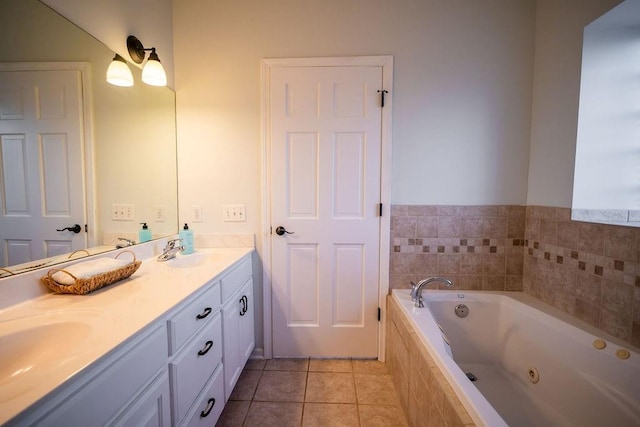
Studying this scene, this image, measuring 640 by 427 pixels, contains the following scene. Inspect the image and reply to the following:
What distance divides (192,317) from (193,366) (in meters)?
0.21

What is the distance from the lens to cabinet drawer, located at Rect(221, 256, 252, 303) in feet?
4.39

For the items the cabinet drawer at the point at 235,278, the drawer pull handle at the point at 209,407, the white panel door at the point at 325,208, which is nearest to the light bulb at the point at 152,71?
the white panel door at the point at 325,208

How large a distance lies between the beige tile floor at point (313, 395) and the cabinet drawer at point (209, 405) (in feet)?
0.71

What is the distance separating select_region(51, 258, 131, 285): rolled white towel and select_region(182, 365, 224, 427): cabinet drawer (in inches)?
27.7

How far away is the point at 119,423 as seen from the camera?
2.13ft

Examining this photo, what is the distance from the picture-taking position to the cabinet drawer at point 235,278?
1.34 metres

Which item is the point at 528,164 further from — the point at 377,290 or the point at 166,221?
the point at 166,221

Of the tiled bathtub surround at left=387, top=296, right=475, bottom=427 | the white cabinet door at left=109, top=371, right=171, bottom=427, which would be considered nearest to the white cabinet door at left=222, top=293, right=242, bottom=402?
→ the white cabinet door at left=109, top=371, right=171, bottom=427

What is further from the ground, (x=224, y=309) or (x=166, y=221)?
(x=166, y=221)

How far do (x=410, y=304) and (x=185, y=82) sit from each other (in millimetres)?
2242

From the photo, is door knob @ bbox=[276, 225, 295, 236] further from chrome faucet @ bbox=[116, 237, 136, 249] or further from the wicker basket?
the wicker basket

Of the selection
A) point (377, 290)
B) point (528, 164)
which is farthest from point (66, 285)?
point (528, 164)

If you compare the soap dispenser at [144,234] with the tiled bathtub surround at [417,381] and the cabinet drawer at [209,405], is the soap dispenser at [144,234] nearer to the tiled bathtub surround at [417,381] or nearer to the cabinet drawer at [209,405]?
the cabinet drawer at [209,405]

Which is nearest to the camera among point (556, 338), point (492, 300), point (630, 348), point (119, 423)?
point (119, 423)
